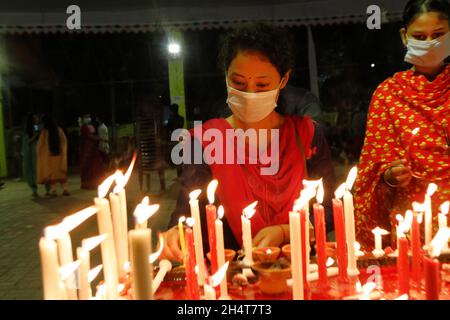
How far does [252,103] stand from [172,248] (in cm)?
87

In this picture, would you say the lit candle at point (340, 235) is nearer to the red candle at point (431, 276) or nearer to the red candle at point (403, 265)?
the red candle at point (403, 265)

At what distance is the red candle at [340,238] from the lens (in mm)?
1537

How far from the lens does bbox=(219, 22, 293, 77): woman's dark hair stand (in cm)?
235

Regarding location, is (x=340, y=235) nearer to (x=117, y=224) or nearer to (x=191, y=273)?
(x=191, y=273)

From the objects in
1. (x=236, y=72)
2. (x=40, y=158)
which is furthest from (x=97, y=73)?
(x=236, y=72)

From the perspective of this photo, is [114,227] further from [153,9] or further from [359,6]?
[359,6]

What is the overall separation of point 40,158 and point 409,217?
9868mm

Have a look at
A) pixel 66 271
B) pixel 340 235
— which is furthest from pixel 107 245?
pixel 340 235

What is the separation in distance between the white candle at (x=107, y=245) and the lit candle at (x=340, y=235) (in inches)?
27.0

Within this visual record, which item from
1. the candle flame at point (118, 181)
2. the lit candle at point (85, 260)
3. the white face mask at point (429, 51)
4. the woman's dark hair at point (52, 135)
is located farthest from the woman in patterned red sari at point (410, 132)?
the woman's dark hair at point (52, 135)

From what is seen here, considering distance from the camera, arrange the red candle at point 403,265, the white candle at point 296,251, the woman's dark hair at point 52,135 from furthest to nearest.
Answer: the woman's dark hair at point 52,135
the red candle at point 403,265
the white candle at point 296,251

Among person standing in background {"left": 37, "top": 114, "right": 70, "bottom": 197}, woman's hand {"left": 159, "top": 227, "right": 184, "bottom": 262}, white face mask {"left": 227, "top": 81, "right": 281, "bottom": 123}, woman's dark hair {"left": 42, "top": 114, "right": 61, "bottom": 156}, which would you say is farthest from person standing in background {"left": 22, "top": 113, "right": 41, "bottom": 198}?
woman's hand {"left": 159, "top": 227, "right": 184, "bottom": 262}

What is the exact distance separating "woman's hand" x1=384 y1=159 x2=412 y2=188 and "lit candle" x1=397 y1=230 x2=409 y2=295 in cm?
94

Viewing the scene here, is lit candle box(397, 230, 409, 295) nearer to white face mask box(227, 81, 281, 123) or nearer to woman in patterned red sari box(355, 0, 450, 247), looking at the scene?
woman in patterned red sari box(355, 0, 450, 247)
